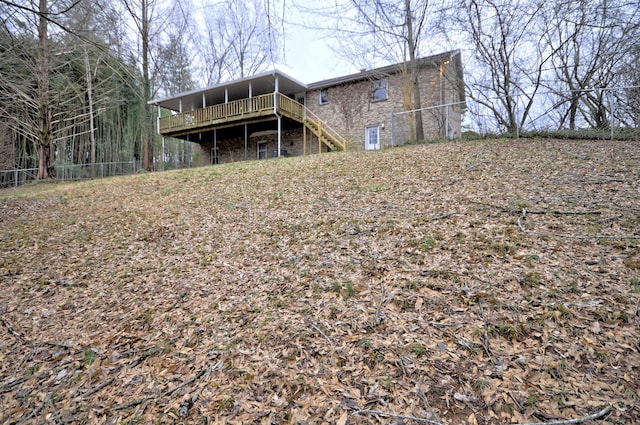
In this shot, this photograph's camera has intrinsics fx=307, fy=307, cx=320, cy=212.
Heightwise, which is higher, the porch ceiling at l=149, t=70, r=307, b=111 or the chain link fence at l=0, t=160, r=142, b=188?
the porch ceiling at l=149, t=70, r=307, b=111

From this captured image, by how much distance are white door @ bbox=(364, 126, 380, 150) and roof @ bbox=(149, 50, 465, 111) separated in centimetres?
248

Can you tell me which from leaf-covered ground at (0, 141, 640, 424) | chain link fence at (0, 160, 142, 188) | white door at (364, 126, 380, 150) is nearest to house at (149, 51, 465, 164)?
white door at (364, 126, 380, 150)

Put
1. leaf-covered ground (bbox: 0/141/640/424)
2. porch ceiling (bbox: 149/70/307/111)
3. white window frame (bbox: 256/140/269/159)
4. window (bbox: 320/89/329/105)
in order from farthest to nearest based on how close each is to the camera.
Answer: white window frame (bbox: 256/140/269/159), window (bbox: 320/89/329/105), porch ceiling (bbox: 149/70/307/111), leaf-covered ground (bbox: 0/141/640/424)

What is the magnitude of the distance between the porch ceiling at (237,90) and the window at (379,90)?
12.2 feet

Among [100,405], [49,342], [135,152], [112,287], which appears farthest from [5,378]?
[135,152]

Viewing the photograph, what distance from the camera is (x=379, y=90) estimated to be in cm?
1548

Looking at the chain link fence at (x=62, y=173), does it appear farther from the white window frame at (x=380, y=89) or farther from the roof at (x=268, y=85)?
the white window frame at (x=380, y=89)

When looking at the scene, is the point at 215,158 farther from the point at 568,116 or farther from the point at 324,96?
the point at 568,116

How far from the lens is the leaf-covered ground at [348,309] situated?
219 cm

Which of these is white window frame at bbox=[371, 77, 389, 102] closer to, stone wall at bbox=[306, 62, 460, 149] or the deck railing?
stone wall at bbox=[306, 62, 460, 149]

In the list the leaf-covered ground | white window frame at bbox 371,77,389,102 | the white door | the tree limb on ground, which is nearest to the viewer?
the tree limb on ground

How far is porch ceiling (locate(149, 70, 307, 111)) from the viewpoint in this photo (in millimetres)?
15094

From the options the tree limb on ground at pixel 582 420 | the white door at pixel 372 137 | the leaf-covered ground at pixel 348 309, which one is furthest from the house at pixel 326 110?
the tree limb on ground at pixel 582 420

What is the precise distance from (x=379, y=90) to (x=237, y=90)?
7814mm
